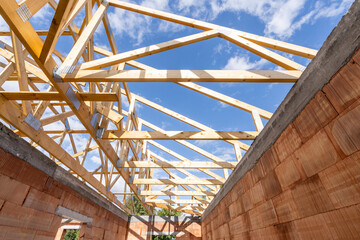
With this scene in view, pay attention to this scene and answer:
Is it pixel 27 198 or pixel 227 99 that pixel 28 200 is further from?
pixel 227 99

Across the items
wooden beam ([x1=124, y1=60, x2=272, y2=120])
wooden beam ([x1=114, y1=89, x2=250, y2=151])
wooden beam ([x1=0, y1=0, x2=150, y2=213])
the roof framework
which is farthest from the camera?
wooden beam ([x1=114, y1=89, x2=250, y2=151])

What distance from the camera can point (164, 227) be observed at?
1034 centimetres

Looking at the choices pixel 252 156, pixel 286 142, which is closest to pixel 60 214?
pixel 252 156

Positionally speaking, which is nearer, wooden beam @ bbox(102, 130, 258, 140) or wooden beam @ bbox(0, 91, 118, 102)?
wooden beam @ bbox(0, 91, 118, 102)

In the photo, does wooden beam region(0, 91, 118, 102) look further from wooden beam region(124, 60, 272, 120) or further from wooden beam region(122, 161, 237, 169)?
wooden beam region(122, 161, 237, 169)

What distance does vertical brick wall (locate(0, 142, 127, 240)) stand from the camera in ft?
9.12

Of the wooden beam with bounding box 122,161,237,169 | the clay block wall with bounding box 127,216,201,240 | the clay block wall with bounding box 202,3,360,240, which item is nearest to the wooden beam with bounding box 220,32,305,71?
the clay block wall with bounding box 202,3,360,240

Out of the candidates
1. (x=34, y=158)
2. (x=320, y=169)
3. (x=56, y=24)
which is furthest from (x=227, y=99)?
Answer: (x=34, y=158)

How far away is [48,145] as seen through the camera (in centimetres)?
338

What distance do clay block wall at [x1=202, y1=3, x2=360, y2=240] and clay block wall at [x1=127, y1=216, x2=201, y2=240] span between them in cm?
944

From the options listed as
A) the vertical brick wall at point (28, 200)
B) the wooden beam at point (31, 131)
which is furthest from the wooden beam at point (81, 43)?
the vertical brick wall at point (28, 200)

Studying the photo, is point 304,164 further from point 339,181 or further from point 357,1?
point 357,1

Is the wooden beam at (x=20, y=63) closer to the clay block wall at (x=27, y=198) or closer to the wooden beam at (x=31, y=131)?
the wooden beam at (x=31, y=131)

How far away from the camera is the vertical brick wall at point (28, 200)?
278cm
